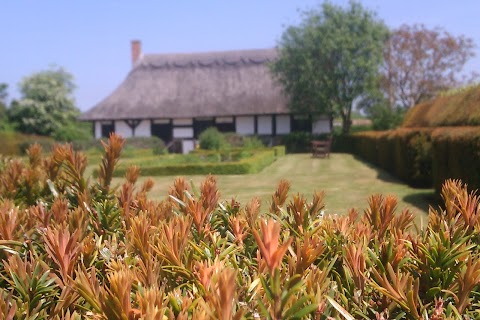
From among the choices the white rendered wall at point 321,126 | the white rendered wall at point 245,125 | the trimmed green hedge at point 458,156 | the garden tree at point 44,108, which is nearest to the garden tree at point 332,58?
the white rendered wall at point 321,126

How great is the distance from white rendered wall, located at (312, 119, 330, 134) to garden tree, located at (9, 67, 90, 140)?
2162 cm

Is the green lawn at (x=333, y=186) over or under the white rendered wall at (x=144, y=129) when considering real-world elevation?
under

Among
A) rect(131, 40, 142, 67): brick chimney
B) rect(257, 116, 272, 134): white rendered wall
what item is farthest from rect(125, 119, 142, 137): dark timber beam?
rect(257, 116, 272, 134): white rendered wall

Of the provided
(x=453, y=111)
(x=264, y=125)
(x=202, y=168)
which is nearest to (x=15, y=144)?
(x=264, y=125)

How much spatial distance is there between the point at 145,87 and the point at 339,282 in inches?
1628

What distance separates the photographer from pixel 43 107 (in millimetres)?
48562

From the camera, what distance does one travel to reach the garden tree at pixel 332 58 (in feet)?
112

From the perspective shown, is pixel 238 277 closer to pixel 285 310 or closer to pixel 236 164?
pixel 285 310

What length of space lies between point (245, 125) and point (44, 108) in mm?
23186

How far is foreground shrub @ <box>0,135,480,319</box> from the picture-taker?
127 centimetres

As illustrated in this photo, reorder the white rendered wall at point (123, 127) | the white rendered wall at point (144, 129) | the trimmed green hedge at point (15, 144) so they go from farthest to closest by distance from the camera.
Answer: the white rendered wall at point (123, 127), the white rendered wall at point (144, 129), the trimmed green hedge at point (15, 144)

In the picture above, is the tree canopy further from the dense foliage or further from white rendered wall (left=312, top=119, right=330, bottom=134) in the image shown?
the dense foliage

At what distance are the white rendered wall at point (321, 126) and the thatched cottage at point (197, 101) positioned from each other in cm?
3

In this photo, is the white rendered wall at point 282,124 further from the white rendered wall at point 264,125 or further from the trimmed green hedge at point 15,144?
the trimmed green hedge at point 15,144
